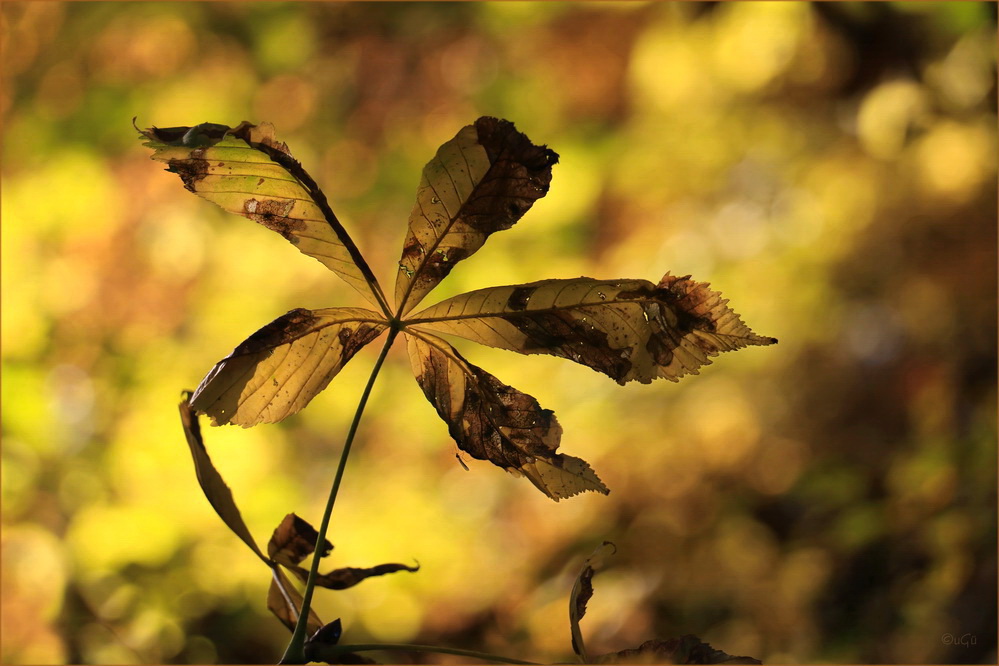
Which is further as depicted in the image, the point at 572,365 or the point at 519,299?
the point at 572,365

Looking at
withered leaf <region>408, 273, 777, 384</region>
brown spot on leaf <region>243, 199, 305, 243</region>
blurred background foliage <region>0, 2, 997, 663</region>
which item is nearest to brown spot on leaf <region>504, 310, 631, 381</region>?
withered leaf <region>408, 273, 777, 384</region>

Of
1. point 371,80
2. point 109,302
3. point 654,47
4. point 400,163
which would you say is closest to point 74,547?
point 109,302

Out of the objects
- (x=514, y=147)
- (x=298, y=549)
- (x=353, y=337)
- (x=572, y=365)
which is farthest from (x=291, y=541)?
(x=572, y=365)

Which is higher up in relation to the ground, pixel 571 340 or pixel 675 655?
pixel 571 340

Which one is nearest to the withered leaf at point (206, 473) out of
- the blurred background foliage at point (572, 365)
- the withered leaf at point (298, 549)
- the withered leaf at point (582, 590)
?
the withered leaf at point (298, 549)

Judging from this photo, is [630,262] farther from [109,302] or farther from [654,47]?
[109,302]

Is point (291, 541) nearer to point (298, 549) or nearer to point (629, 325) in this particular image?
point (298, 549)

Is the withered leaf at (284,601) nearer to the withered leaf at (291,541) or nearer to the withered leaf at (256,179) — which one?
the withered leaf at (291,541)
